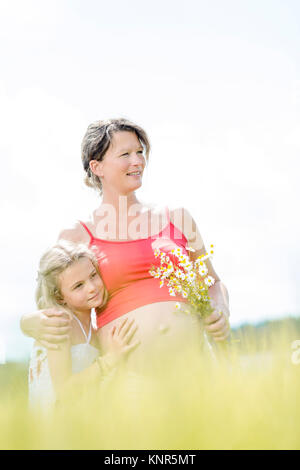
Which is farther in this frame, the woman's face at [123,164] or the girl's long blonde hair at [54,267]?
the woman's face at [123,164]

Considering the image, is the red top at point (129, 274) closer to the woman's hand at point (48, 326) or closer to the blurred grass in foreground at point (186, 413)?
the woman's hand at point (48, 326)

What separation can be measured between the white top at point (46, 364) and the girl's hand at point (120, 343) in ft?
0.44

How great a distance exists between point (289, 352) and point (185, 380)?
0.47 metres

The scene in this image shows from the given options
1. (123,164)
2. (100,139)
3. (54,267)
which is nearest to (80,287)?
(54,267)

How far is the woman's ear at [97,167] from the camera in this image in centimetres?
366

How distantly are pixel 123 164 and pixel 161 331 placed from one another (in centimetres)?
124

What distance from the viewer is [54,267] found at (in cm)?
318

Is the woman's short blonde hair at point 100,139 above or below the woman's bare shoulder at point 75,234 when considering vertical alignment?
above

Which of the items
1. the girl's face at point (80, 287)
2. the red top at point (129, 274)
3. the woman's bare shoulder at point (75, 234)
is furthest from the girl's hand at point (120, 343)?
the woman's bare shoulder at point (75, 234)

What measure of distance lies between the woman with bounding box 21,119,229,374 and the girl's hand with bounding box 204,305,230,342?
2.1 inches
